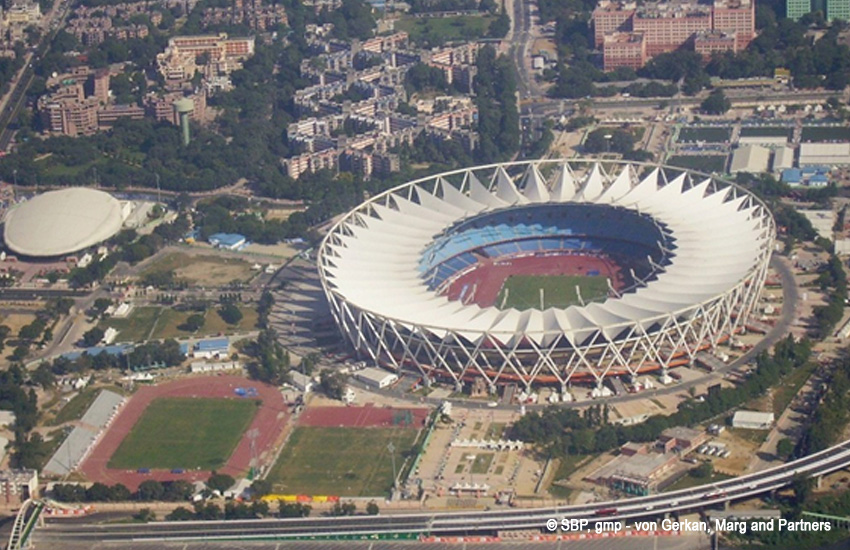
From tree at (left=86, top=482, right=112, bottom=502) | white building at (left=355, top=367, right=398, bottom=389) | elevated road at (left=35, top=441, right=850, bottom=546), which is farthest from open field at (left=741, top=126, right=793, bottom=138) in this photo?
tree at (left=86, top=482, right=112, bottom=502)

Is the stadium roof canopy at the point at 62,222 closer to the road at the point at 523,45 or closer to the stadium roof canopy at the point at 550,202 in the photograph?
the stadium roof canopy at the point at 550,202

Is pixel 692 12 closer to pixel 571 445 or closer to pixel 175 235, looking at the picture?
pixel 175 235

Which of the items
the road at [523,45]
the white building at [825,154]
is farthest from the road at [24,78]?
the white building at [825,154]

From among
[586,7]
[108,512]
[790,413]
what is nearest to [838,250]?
[790,413]

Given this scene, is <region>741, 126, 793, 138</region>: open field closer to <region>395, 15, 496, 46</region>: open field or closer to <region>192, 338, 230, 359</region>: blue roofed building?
<region>395, 15, 496, 46</region>: open field

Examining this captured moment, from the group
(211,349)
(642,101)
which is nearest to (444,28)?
(642,101)

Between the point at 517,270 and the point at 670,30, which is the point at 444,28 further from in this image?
the point at 517,270
